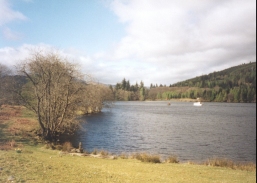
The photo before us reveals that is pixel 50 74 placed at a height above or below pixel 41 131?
above

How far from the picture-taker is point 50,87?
108 feet

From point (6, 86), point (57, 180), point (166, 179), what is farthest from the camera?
point (6, 86)

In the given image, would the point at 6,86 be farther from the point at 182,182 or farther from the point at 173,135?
the point at 173,135

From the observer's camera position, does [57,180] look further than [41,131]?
No

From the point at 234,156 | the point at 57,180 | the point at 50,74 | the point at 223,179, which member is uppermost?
the point at 50,74

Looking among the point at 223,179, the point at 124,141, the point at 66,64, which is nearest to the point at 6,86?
the point at 66,64

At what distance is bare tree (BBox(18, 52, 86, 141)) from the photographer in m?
30.3

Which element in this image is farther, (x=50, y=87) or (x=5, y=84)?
(x=50, y=87)

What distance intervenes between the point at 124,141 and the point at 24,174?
2766 cm

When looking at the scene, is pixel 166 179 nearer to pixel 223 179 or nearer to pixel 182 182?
pixel 182 182

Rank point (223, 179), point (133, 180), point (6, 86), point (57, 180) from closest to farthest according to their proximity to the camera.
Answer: point (57, 180) < point (133, 180) < point (223, 179) < point (6, 86)

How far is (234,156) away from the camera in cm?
3166

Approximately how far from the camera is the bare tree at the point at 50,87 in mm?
30344

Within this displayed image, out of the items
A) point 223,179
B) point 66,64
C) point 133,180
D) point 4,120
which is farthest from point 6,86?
point 223,179
